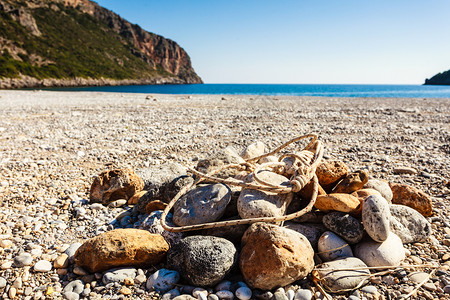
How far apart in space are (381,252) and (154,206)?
2.62m

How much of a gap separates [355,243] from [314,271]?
65 cm

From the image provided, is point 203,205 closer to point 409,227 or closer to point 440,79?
point 409,227

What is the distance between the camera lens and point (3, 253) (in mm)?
2822

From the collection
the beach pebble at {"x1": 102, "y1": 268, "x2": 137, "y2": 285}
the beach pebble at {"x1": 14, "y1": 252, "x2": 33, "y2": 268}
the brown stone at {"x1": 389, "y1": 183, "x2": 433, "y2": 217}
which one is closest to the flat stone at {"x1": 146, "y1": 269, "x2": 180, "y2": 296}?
the beach pebble at {"x1": 102, "y1": 268, "x2": 137, "y2": 285}

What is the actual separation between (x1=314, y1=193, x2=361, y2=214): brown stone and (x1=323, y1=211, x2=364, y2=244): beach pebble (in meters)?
0.08

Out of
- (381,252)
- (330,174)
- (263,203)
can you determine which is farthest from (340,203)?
(263,203)

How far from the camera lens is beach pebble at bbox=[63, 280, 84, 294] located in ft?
7.78

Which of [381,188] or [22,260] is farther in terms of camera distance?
[381,188]

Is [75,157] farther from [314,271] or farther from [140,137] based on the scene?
[314,271]

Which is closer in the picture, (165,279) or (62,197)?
(165,279)

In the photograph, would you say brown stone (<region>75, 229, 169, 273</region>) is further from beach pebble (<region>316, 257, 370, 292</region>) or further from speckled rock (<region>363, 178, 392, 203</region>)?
speckled rock (<region>363, 178, 392, 203</region>)

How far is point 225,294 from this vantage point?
2312 mm

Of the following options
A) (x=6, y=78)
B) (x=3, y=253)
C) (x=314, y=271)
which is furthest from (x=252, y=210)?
(x=6, y=78)

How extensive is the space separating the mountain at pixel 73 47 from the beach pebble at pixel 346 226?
205 ft
